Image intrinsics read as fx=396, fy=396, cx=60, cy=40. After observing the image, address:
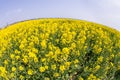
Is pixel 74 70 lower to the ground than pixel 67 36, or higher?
lower

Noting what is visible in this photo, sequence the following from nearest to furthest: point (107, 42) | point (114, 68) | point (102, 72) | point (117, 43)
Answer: point (102, 72) → point (114, 68) → point (107, 42) → point (117, 43)

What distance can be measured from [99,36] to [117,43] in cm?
71

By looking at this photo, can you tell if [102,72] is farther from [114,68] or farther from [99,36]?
[99,36]

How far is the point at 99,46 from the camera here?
39.4 feet

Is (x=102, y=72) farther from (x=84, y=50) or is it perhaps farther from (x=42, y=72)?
(x=42, y=72)

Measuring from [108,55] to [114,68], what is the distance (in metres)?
0.42

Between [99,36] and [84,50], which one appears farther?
[99,36]

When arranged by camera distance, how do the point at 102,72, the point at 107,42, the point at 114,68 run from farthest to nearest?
the point at 107,42, the point at 114,68, the point at 102,72

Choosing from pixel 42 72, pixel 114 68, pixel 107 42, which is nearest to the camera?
pixel 42 72

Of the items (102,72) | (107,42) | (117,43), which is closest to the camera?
(102,72)

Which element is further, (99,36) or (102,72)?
(99,36)

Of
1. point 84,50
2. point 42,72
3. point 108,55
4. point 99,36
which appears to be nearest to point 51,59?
point 42,72

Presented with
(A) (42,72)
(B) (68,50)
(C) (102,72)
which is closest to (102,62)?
(C) (102,72)

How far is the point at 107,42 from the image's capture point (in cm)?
1252
